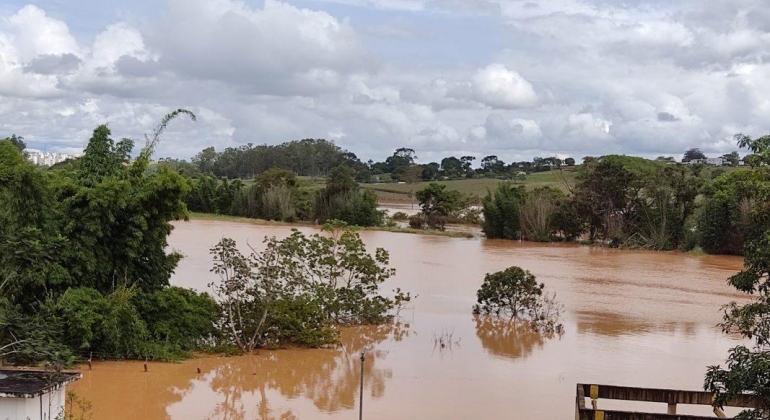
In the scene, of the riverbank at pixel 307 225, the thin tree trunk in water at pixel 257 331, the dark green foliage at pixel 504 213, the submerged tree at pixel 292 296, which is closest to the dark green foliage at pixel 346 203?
the riverbank at pixel 307 225

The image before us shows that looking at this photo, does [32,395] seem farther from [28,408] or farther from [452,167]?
[452,167]

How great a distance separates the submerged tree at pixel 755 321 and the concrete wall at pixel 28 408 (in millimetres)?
5780

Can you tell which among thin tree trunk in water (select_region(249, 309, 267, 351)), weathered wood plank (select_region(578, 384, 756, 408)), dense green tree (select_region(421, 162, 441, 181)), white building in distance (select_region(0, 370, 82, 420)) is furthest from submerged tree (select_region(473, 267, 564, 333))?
dense green tree (select_region(421, 162, 441, 181))

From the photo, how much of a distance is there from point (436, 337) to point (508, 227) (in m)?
30.6

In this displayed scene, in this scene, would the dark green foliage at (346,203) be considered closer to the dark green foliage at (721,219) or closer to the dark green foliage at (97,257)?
the dark green foliage at (721,219)

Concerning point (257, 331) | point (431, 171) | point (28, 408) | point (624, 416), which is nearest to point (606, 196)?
point (257, 331)

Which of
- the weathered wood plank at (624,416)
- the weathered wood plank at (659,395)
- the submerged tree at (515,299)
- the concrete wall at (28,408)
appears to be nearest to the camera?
the concrete wall at (28,408)

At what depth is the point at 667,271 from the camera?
33.3 m

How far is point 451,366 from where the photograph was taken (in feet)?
50.4

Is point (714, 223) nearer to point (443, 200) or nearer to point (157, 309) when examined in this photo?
point (443, 200)

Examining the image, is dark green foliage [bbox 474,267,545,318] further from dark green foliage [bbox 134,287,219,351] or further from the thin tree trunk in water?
dark green foliage [bbox 134,287,219,351]

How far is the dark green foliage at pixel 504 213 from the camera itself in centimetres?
4741

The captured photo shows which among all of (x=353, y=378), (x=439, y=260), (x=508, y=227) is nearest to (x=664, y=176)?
(x=508, y=227)

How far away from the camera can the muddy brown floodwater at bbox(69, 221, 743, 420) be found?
40.5 ft
